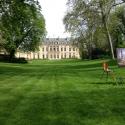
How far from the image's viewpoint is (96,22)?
80.2m

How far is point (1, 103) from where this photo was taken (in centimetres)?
1911

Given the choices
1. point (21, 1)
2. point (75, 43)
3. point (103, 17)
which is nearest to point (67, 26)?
point (103, 17)

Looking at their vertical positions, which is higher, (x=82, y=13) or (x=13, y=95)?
(x=82, y=13)

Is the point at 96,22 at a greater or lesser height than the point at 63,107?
greater

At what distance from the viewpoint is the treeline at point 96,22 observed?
248 ft

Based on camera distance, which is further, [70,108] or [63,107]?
[63,107]

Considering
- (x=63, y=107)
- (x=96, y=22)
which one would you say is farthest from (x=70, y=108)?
(x=96, y=22)

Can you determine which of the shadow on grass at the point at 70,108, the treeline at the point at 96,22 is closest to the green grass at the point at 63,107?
the shadow on grass at the point at 70,108

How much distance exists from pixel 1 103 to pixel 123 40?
9325 cm

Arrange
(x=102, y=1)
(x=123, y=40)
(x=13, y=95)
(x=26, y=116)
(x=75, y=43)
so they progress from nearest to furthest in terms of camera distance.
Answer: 1. (x=26, y=116)
2. (x=13, y=95)
3. (x=102, y=1)
4. (x=123, y=40)
5. (x=75, y=43)

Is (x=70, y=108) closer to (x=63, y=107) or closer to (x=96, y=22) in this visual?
(x=63, y=107)

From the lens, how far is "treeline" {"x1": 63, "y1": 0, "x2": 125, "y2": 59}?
75688 mm

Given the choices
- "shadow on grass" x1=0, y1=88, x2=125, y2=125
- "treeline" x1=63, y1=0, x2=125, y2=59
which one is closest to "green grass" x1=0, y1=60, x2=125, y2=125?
"shadow on grass" x1=0, y1=88, x2=125, y2=125

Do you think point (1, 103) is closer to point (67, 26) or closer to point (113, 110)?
point (113, 110)
